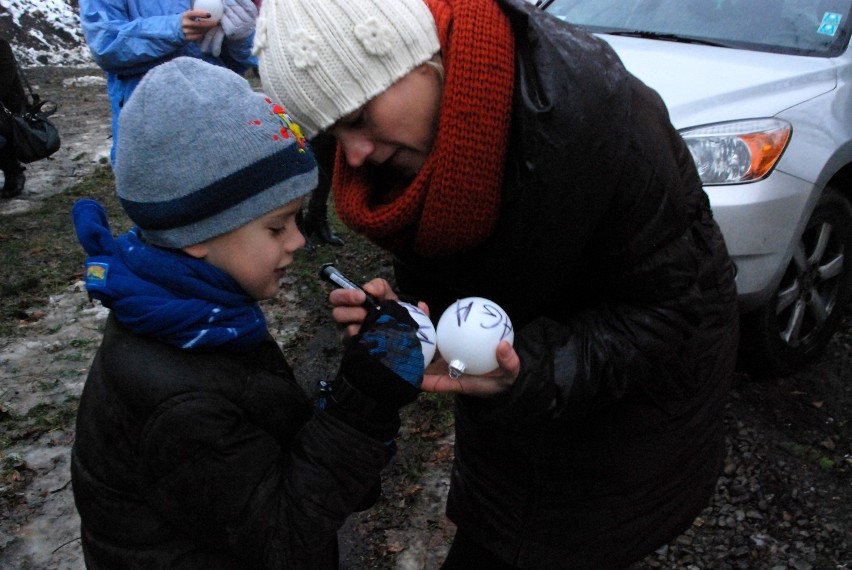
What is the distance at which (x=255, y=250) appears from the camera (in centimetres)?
151

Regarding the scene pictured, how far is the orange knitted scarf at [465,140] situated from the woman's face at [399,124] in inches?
2.0

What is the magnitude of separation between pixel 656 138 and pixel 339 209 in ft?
2.21

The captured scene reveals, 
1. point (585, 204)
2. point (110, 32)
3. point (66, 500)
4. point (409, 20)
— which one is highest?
point (409, 20)

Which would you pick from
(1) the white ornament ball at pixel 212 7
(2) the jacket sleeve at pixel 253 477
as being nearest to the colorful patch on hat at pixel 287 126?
(2) the jacket sleeve at pixel 253 477

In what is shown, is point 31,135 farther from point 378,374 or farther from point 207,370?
point 378,374

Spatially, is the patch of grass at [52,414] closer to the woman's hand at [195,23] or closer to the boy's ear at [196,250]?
the woman's hand at [195,23]

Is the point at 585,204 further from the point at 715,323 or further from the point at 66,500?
the point at 66,500

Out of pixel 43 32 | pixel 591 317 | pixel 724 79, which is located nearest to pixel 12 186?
pixel 724 79

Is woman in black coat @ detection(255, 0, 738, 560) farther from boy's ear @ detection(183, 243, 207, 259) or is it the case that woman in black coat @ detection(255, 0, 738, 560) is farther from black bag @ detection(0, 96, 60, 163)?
black bag @ detection(0, 96, 60, 163)

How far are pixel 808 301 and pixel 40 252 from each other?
5.12 metres

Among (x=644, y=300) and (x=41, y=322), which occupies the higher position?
(x=644, y=300)

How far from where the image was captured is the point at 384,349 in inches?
53.4

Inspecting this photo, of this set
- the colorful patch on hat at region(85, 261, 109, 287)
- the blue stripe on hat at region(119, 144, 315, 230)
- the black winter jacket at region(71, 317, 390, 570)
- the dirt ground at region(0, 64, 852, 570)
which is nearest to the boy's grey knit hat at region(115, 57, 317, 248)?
the blue stripe on hat at region(119, 144, 315, 230)

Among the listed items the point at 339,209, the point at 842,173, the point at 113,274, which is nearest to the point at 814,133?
the point at 842,173
